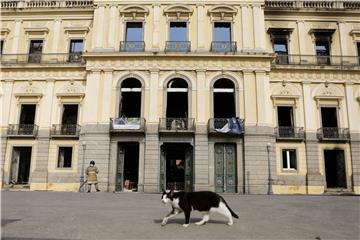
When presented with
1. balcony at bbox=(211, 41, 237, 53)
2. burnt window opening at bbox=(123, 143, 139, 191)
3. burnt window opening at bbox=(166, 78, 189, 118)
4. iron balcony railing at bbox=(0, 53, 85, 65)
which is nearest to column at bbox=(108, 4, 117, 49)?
iron balcony railing at bbox=(0, 53, 85, 65)

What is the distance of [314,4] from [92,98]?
1719cm

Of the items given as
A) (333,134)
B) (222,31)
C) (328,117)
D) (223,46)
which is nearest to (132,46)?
(223,46)

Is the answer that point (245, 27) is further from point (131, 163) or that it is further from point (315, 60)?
point (131, 163)

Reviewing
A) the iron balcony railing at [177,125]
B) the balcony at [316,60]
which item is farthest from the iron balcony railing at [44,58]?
the balcony at [316,60]

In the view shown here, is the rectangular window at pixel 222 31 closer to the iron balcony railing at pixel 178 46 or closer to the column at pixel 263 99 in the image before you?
the iron balcony railing at pixel 178 46

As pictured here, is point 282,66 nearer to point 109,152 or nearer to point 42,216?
point 109,152

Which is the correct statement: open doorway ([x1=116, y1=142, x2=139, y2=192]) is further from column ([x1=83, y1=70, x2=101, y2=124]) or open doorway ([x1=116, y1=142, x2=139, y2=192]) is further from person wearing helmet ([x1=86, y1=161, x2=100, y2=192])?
column ([x1=83, y1=70, x2=101, y2=124])

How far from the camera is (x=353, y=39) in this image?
23.8m

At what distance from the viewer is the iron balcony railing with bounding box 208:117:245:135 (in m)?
20.1

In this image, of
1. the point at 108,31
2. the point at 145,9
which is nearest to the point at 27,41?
the point at 108,31

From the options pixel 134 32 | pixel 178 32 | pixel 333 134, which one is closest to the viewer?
pixel 333 134

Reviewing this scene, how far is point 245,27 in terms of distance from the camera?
2202cm

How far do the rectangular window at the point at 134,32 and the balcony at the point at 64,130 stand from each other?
676 cm

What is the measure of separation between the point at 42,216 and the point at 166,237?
3.85 meters
